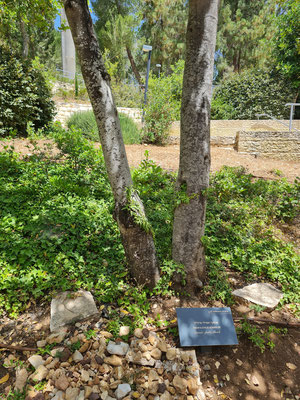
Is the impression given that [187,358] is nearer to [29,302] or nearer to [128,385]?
[128,385]

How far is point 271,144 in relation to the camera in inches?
354

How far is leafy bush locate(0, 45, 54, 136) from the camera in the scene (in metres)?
7.14

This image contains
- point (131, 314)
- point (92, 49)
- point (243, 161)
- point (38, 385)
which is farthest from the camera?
point (243, 161)

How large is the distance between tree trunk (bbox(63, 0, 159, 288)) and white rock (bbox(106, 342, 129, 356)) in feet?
1.98

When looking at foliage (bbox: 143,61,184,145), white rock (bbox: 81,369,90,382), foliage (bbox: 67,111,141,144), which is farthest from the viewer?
foliage (bbox: 143,61,184,145)

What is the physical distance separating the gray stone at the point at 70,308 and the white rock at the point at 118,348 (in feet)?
1.17

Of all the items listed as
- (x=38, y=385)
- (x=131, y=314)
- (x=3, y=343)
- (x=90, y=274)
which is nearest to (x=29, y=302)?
(x=3, y=343)

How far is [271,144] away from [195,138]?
25.8 ft

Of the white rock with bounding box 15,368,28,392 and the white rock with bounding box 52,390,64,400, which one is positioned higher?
the white rock with bounding box 15,368,28,392

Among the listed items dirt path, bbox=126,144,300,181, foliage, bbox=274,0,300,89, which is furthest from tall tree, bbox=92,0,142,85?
dirt path, bbox=126,144,300,181

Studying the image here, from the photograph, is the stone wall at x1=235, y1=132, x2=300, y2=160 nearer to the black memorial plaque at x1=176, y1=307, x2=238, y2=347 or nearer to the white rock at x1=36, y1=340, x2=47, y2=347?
the black memorial plaque at x1=176, y1=307, x2=238, y2=347

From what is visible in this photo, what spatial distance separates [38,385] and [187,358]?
1146 mm

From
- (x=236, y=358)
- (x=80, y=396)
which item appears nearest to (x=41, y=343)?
(x=80, y=396)

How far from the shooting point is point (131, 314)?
7.93ft
